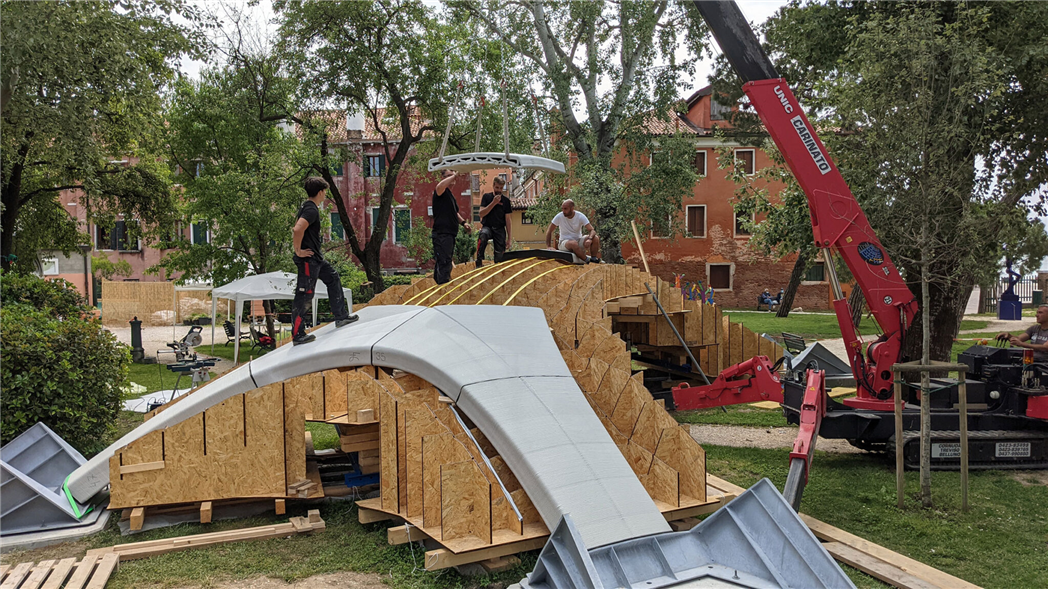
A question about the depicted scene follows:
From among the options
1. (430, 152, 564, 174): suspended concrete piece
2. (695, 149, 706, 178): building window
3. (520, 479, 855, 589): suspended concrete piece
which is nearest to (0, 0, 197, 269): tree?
(430, 152, 564, 174): suspended concrete piece

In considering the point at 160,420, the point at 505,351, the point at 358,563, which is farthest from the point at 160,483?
the point at 505,351

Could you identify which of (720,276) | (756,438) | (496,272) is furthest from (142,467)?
(720,276)

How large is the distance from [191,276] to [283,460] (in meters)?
16.2

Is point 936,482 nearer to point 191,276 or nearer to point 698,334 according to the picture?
point 698,334

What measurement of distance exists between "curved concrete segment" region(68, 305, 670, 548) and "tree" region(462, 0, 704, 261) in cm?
1506

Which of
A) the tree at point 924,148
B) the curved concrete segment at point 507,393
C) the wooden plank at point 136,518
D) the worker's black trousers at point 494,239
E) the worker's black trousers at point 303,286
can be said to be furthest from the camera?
the worker's black trousers at point 494,239

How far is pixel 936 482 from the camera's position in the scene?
340 inches

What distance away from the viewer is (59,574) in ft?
18.9

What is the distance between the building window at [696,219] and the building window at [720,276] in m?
1.79

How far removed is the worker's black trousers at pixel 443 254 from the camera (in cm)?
1023

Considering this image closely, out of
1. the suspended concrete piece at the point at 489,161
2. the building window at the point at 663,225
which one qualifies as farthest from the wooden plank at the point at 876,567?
the building window at the point at 663,225

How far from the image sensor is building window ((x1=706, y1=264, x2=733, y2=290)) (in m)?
36.6

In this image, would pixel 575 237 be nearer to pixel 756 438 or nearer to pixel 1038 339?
pixel 756 438

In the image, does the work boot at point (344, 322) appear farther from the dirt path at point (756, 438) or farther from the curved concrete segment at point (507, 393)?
the dirt path at point (756, 438)
